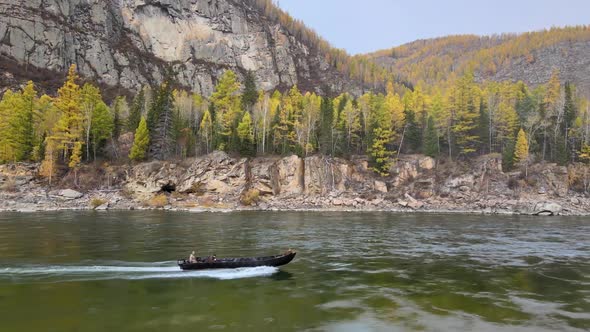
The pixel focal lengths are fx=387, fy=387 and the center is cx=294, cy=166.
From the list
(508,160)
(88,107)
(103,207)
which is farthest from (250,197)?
(508,160)

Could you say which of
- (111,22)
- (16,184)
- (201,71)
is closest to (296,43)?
(201,71)

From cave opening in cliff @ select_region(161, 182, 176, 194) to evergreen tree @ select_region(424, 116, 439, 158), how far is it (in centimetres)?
5676

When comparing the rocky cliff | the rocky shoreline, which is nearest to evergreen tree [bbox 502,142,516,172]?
the rocky shoreline

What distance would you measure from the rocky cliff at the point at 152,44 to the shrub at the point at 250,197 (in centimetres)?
8604

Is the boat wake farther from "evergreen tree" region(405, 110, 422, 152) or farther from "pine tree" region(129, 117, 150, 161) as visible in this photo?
"evergreen tree" region(405, 110, 422, 152)

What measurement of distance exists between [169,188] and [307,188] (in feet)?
93.5

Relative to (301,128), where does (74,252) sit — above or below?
below

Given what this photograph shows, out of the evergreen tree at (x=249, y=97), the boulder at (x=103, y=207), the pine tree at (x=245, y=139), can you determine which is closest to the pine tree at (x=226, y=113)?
the pine tree at (x=245, y=139)

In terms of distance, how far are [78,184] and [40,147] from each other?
503 inches

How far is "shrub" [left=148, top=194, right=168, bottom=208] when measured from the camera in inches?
2817

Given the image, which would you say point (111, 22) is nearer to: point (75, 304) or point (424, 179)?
point (424, 179)

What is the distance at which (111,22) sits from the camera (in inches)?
5945

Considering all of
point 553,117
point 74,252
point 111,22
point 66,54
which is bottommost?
point 74,252

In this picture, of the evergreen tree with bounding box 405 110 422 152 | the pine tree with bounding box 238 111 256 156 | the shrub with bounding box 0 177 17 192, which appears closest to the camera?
the shrub with bounding box 0 177 17 192
